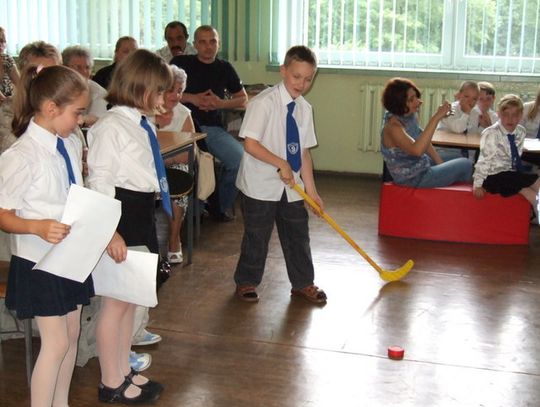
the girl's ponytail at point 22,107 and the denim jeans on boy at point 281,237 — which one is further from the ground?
the girl's ponytail at point 22,107

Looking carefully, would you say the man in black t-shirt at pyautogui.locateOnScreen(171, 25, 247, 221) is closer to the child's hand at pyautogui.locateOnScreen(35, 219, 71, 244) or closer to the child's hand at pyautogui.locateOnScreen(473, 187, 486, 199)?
the child's hand at pyautogui.locateOnScreen(473, 187, 486, 199)

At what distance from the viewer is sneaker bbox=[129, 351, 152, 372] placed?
10.1 ft

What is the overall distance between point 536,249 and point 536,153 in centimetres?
65

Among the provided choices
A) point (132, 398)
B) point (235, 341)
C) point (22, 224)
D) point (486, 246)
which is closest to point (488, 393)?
point (235, 341)

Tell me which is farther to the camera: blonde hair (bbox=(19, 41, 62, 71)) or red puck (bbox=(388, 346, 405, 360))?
blonde hair (bbox=(19, 41, 62, 71))

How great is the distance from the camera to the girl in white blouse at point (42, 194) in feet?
7.38

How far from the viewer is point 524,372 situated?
3.12m

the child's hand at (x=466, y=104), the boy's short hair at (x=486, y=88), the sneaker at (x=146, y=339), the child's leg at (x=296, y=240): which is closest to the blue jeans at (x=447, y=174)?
the child's hand at (x=466, y=104)

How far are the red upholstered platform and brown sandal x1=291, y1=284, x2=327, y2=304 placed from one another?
1360 mm

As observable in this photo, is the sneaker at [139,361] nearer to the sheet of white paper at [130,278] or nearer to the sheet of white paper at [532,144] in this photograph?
the sheet of white paper at [130,278]

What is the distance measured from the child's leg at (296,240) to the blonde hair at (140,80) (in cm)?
130

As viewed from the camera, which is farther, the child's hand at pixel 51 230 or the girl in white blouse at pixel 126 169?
the girl in white blouse at pixel 126 169

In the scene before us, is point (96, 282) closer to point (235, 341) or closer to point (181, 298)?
point (235, 341)

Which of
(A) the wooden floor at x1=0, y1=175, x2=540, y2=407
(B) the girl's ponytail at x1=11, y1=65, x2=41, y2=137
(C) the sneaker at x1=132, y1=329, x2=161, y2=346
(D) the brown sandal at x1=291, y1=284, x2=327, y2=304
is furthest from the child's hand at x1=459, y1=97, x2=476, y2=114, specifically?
(B) the girl's ponytail at x1=11, y1=65, x2=41, y2=137
